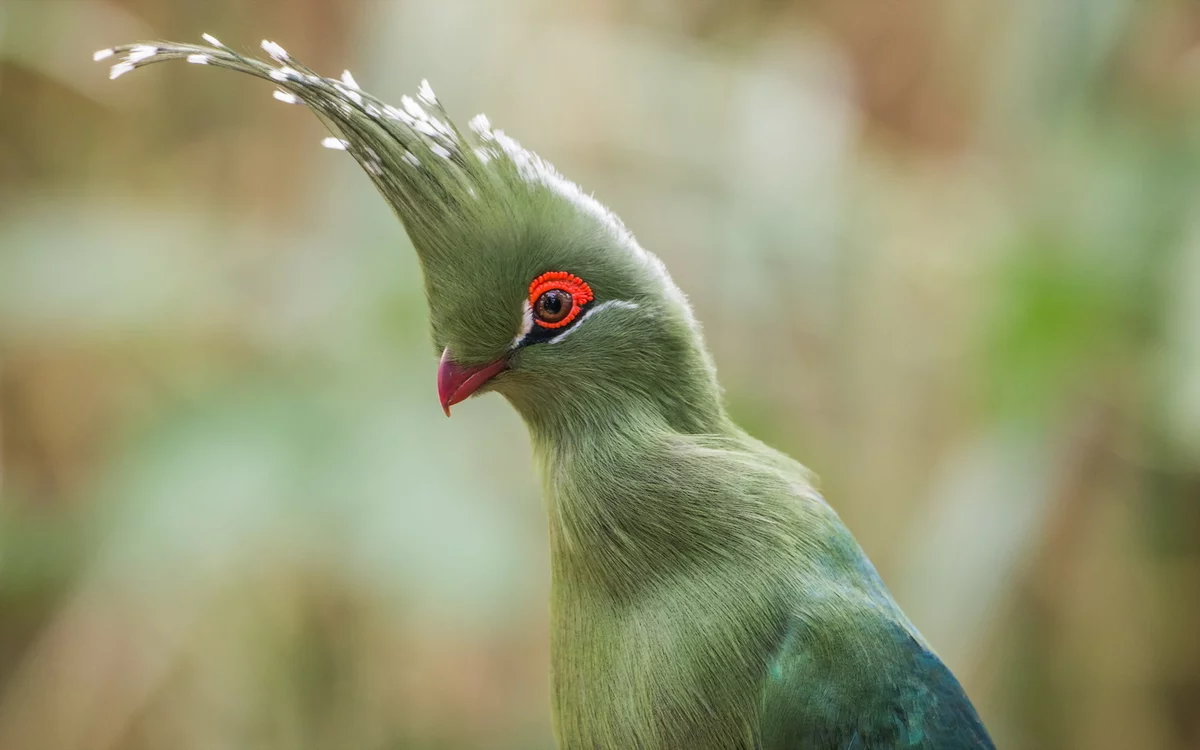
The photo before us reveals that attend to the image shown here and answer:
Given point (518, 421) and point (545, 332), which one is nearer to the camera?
point (545, 332)

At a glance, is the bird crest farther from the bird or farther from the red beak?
the red beak

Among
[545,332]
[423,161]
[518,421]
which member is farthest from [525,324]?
[518,421]

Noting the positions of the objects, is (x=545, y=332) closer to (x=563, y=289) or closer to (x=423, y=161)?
(x=563, y=289)

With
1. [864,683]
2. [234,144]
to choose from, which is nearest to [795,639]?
[864,683]

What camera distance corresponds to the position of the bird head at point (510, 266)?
3.85 feet

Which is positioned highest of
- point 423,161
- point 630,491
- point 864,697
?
point 423,161

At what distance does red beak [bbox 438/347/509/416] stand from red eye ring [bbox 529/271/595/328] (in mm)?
79

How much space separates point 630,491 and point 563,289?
24cm

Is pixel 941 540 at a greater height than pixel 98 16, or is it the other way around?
pixel 98 16

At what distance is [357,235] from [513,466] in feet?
2.48

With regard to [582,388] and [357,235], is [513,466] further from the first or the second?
[582,388]

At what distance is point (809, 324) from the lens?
2957 millimetres

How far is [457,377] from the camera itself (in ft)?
3.97

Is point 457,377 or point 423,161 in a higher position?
point 423,161
